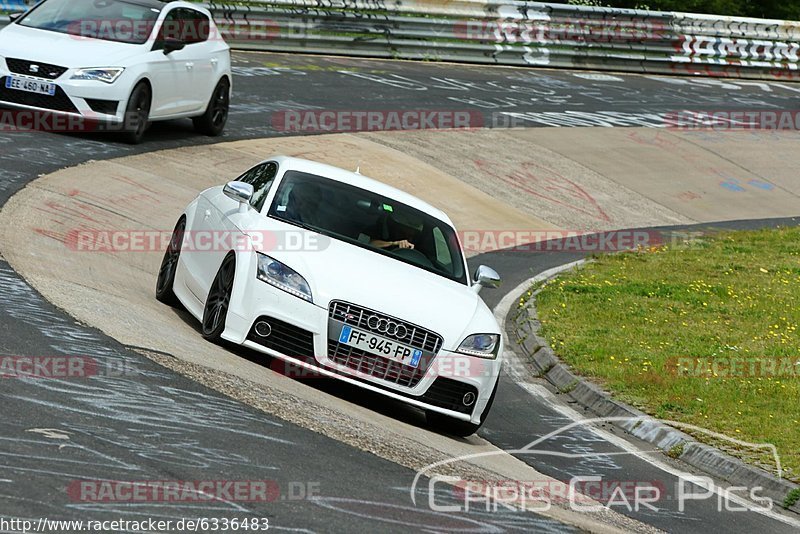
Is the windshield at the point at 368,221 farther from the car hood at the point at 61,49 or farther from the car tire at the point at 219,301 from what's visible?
the car hood at the point at 61,49

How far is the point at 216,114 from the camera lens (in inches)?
763

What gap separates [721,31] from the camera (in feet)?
116

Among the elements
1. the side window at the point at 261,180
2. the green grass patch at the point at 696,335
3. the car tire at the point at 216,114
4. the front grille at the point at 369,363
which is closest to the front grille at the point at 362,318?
the front grille at the point at 369,363

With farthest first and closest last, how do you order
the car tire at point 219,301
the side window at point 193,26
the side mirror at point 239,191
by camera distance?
the side window at point 193,26
the side mirror at point 239,191
the car tire at point 219,301

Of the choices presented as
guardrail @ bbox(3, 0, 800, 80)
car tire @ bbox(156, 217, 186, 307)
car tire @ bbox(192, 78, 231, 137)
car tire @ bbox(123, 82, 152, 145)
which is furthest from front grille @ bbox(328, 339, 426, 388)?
guardrail @ bbox(3, 0, 800, 80)

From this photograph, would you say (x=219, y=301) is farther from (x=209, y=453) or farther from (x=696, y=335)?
(x=696, y=335)

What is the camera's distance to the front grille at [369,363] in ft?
28.0

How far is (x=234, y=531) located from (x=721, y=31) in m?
32.1

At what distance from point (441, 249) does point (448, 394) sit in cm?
160

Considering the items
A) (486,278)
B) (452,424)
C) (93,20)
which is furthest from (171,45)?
(452,424)

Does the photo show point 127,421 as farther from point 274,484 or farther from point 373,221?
point 373,221

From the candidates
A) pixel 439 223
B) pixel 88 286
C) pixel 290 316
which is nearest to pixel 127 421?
pixel 290 316

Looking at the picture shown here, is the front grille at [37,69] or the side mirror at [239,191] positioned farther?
the front grille at [37,69]

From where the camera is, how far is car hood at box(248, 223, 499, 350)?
28.2ft
